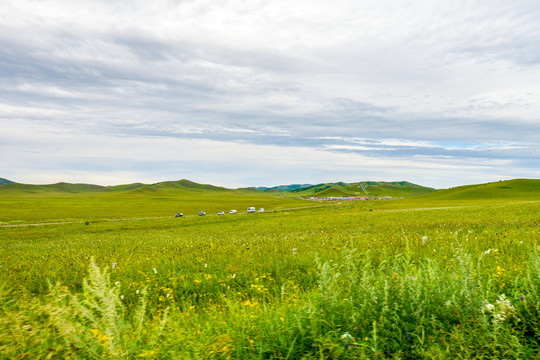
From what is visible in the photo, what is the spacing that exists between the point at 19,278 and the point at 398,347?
1020 cm

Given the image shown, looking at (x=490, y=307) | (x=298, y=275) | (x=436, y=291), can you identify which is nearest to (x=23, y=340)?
(x=436, y=291)

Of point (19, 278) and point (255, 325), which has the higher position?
point (255, 325)

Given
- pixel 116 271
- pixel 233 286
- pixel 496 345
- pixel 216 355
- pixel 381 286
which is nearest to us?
pixel 496 345

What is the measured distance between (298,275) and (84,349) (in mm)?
5113

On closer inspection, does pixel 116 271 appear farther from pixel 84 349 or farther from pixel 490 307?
pixel 490 307

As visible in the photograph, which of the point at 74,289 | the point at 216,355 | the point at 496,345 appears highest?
the point at 496,345

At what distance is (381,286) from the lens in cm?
418

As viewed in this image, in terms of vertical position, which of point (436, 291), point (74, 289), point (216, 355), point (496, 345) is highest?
point (436, 291)

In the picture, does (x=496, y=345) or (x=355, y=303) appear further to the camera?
(x=355, y=303)

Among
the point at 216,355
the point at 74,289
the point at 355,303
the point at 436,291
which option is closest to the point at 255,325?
the point at 216,355

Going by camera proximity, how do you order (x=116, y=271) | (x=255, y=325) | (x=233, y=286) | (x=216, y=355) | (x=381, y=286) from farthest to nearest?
(x=116, y=271), (x=233, y=286), (x=381, y=286), (x=255, y=325), (x=216, y=355)

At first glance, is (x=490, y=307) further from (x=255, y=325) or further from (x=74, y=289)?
(x=74, y=289)

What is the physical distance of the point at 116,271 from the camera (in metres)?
8.75

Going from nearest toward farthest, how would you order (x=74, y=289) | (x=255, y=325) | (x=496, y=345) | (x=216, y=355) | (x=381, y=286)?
(x=496, y=345), (x=216, y=355), (x=255, y=325), (x=381, y=286), (x=74, y=289)
